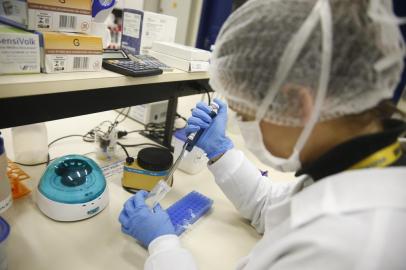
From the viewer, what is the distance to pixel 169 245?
68 centimetres

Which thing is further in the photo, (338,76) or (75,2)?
(75,2)

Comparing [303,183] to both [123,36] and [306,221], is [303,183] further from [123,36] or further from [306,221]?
[123,36]

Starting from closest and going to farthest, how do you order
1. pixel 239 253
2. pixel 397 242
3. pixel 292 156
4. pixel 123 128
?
pixel 397 242 < pixel 292 156 < pixel 239 253 < pixel 123 128

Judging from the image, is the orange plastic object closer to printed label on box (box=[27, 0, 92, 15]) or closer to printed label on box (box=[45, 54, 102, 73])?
printed label on box (box=[45, 54, 102, 73])

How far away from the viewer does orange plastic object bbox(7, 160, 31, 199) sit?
0.84 meters

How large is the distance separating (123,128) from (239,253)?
2.91ft

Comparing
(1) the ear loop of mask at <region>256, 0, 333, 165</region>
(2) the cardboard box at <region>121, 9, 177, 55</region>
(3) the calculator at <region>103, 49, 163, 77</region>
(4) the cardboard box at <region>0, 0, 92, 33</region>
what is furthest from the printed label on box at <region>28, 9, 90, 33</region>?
(1) the ear loop of mask at <region>256, 0, 333, 165</region>

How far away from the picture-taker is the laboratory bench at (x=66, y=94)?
62cm

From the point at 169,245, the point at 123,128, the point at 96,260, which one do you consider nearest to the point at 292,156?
the point at 169,245

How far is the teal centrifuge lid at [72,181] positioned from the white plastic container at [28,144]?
0.74 feet

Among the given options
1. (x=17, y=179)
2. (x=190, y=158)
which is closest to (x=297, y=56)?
(x=190, y=158)

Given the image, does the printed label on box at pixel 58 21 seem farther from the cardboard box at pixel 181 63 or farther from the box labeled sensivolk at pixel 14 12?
the cardboard box at pixel 181 63

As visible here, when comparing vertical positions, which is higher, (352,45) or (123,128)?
(352,45)

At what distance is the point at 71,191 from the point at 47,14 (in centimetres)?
45
